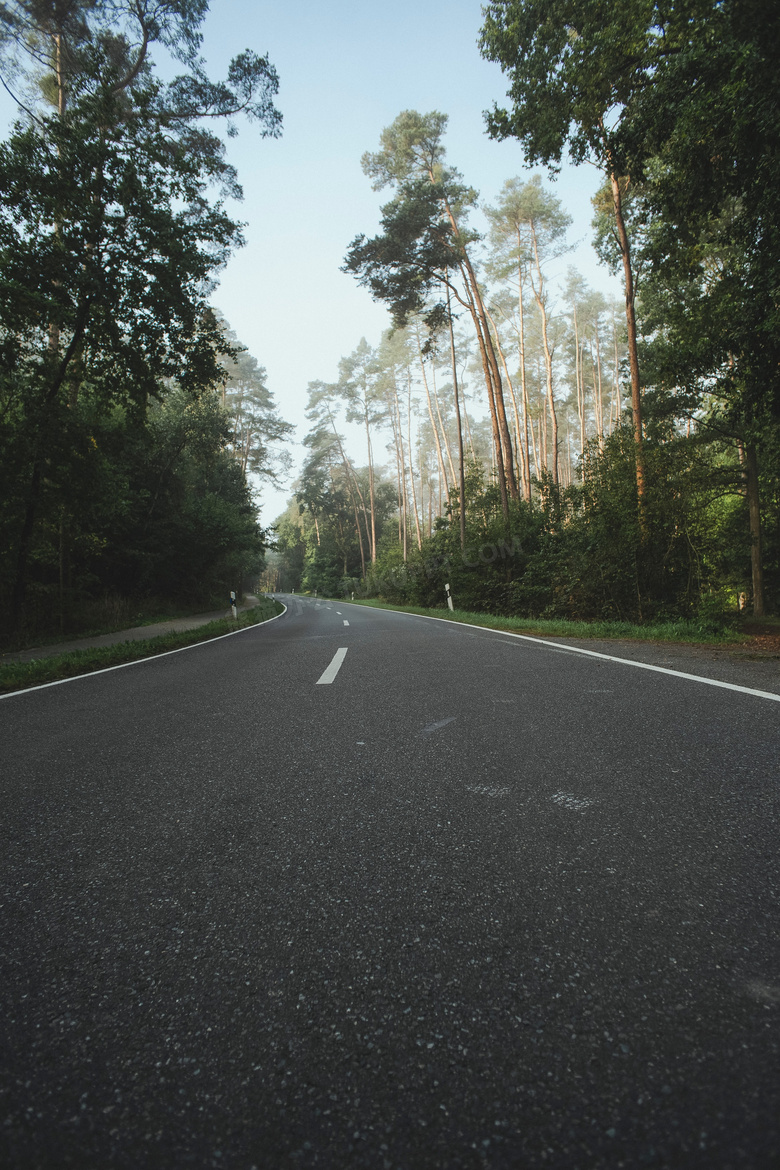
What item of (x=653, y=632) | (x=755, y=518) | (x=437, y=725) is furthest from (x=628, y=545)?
(x=437, y=725)

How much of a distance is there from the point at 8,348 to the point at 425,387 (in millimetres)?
31453

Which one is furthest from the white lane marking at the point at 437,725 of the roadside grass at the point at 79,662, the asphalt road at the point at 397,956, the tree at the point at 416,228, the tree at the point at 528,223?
the tree at the point at 528,223

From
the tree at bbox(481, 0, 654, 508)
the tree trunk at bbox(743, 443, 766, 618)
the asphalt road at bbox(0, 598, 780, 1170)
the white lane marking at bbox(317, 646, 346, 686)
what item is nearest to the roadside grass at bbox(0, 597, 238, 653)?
the white lane marking at bbox(317, 646, 346, 686)

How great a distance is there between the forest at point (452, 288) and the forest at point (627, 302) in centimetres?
5

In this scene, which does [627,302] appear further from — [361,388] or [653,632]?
[361,388]

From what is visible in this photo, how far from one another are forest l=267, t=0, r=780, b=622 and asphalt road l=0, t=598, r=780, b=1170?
692cm

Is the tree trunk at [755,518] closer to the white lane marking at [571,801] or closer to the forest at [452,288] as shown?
the forest at [452,288]

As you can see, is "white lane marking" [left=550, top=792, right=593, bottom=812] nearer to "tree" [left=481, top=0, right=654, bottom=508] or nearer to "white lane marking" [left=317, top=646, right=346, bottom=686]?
"white lane marking" [left=317, top=646, right=346, bottom=686]

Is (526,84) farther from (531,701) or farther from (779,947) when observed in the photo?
(779,947)

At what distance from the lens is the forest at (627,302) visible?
21.5ft

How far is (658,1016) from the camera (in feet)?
3.91

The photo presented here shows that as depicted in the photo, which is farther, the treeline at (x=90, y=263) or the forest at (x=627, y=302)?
the treeline at (x=90, y=263)

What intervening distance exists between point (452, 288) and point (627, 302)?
31.8ft

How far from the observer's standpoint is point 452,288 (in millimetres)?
20750
